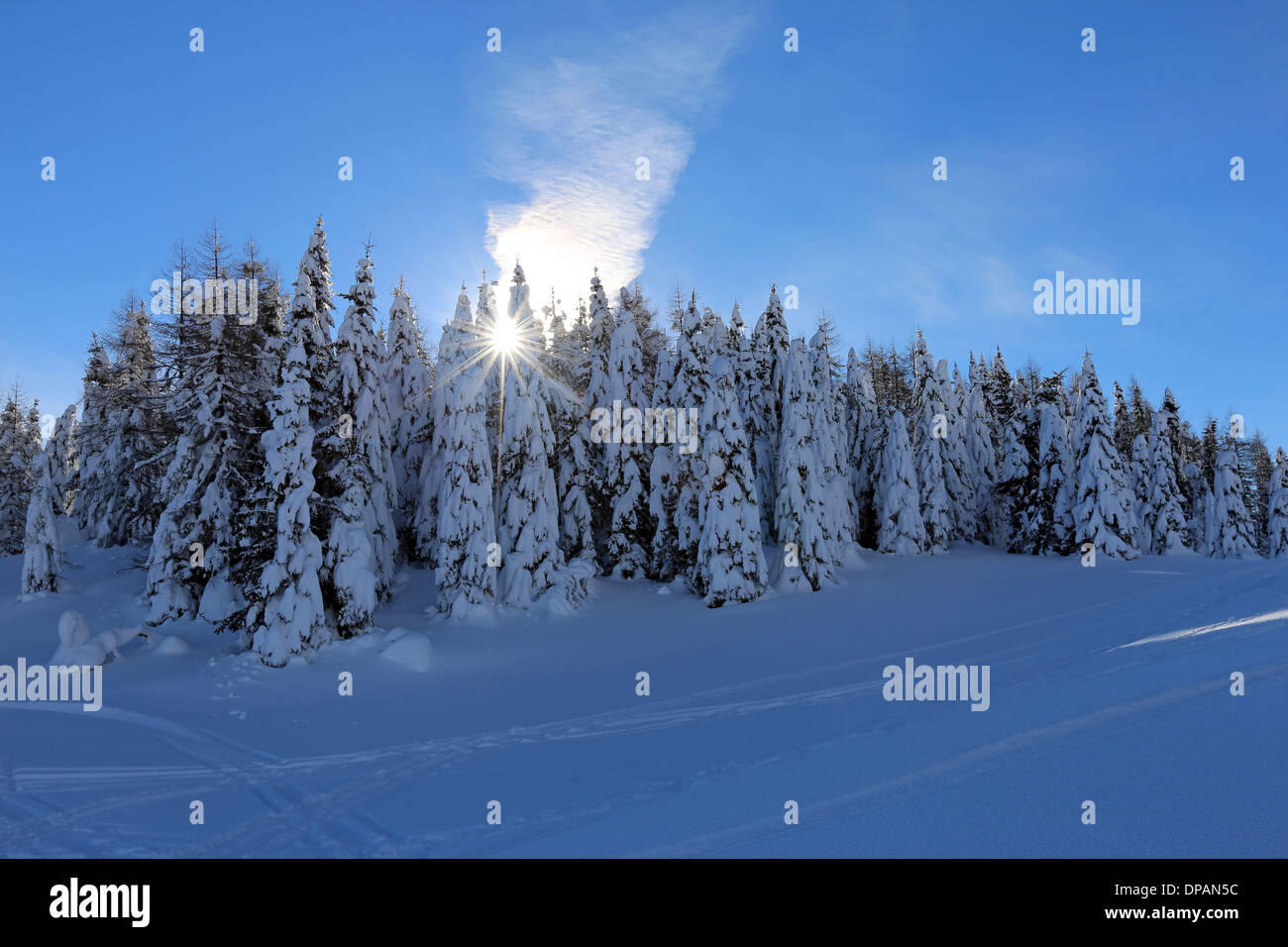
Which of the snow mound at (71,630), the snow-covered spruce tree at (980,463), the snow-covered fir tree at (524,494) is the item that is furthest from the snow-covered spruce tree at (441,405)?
the snow-covered spruce tree at (980,463)

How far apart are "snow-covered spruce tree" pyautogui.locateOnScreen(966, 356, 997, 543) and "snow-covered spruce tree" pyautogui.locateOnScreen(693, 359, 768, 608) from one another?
27472 mm

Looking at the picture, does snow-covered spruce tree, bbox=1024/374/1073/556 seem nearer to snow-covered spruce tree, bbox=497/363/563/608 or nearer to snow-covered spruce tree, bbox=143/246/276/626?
snow-covered spruce tree, bbox=497/363/563/608

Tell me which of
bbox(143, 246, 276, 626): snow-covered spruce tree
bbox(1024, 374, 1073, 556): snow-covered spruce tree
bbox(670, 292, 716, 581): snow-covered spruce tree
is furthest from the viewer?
bbox(1024, 374, 1073, 556): snow-covered spruce tree

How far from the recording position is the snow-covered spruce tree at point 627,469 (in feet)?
111

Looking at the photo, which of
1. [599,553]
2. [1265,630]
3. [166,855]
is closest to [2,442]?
[599,553]

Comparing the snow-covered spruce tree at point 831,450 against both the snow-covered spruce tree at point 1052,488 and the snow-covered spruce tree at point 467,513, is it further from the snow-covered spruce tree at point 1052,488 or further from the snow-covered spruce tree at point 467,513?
the snow-covered spruce tree at point 467,513

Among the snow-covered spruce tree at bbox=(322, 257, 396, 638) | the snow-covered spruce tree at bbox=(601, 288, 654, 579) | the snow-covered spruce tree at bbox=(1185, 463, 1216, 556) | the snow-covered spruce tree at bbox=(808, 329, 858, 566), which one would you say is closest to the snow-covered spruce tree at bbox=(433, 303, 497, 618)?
the snow-covered spruce tree at bbox=(322, 257, 396, 638)

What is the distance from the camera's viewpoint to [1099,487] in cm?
3894

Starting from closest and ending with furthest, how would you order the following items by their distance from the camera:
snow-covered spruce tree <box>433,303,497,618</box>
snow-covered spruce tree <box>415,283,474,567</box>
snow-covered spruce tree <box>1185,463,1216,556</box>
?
snow-covered spruce tree <box>433,303,497,618</box> → snow-covered spruce tree <box>415,283,474,567</box> → snow-covered spruce tree <box>1185,463,1216,556</box>

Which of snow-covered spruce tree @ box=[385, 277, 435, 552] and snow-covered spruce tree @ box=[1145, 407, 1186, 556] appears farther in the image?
snow-covered spruce tree @ box=[1145, 407, 1186, 556]

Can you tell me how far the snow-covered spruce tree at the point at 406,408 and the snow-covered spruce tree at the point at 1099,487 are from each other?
36841 mm

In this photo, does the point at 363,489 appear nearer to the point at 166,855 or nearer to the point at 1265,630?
the point at 166,855

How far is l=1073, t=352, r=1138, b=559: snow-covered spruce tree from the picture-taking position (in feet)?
126
